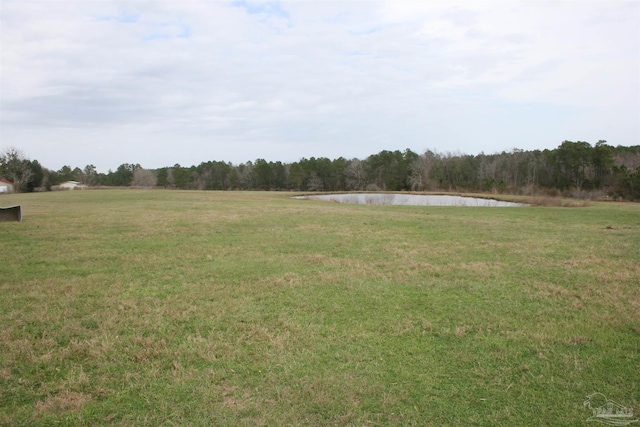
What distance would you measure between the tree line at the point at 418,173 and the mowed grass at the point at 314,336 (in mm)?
47353

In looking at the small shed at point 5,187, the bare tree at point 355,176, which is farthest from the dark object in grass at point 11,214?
the bare tree at point 355,176

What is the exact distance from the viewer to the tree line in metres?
58.6

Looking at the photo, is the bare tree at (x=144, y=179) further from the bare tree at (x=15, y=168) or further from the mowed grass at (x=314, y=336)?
the mowed grass at (x=314, y=336)

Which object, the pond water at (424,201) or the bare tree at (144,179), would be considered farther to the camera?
the bare tree at (144,179)

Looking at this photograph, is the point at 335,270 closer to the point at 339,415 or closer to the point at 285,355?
the point at 285,355

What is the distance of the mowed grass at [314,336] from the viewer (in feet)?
12.1

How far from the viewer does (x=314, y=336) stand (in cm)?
517

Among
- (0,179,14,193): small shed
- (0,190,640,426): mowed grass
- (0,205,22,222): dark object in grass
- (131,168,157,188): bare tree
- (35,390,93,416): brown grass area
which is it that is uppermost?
(131,168,157,188): bare tree

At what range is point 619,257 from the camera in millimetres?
10086

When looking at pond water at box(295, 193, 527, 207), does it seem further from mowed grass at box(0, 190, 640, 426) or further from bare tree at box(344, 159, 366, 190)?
bare tree at box(344, 159, 366, 190)

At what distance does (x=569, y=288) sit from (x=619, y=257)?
4.13 meters

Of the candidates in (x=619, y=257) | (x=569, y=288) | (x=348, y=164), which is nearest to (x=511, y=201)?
(x=619, y=257)

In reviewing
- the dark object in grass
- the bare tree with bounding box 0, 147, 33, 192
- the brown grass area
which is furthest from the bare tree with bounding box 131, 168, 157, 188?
the brown grass area

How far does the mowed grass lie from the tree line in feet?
155
